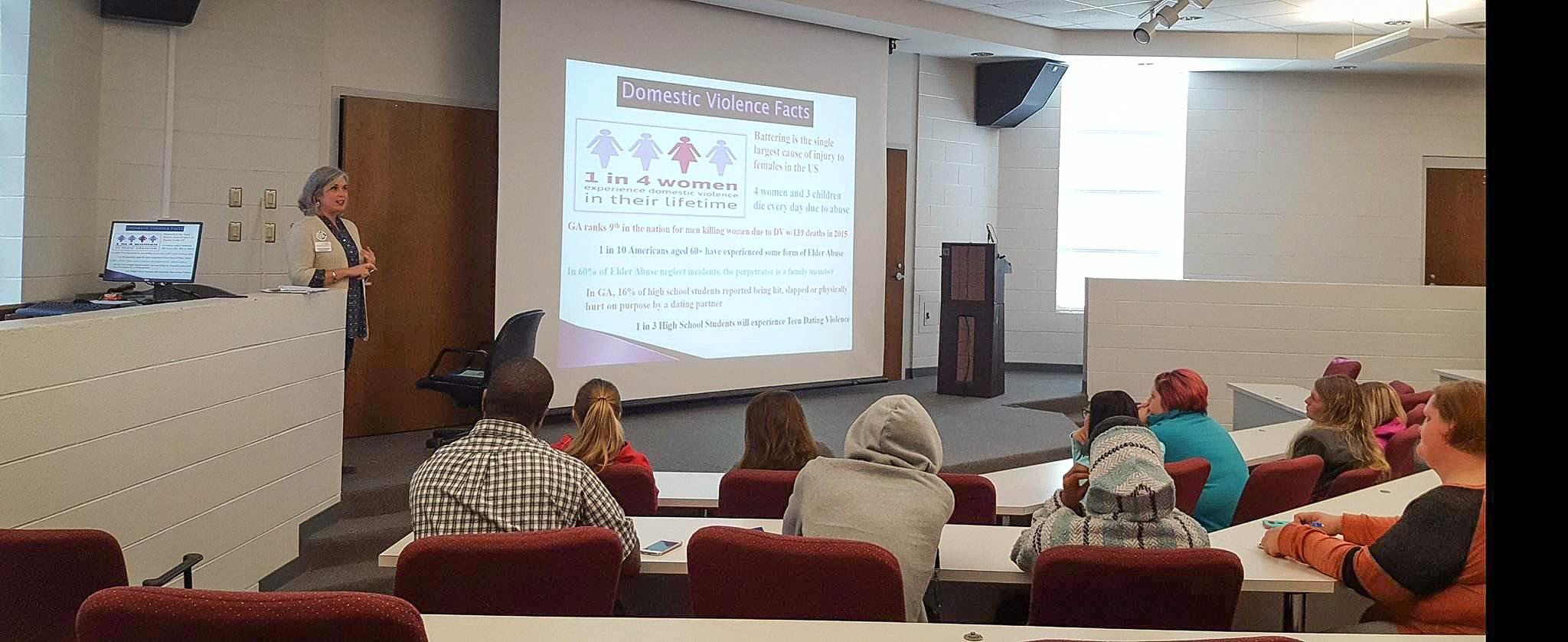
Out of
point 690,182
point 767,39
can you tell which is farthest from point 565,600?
point 767,39

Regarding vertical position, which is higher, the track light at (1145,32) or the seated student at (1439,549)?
the track light at (1145,32)

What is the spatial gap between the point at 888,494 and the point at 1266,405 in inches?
165

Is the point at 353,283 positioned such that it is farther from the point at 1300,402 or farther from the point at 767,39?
the point at 1300,402

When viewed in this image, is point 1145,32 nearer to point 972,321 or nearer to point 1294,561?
point 972,321

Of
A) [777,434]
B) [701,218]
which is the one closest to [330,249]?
[777,434]

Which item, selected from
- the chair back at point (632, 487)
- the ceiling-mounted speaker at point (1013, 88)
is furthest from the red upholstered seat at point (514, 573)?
the ceiling-mounted speaker at point (1013, 88)

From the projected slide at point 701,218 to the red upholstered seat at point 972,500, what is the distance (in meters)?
3.94

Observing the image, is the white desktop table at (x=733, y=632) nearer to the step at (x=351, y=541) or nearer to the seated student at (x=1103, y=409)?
the seated student at (x=1103, y=409)

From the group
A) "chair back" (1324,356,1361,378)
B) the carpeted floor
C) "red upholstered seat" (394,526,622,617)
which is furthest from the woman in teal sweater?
"chair back" (1324,356,1361,378)

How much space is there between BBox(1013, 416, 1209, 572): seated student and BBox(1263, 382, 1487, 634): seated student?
13.3 inches

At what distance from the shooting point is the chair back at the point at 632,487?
3252mm

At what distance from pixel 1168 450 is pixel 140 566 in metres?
2.88

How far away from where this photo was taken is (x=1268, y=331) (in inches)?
313
